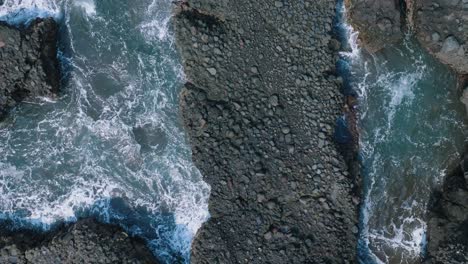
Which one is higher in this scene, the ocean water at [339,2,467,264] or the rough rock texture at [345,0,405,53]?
the rough rock texture at [345,0,405,53]

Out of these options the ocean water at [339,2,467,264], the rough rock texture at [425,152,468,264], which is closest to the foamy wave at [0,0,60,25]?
the ocean water at [339,2,467,264]

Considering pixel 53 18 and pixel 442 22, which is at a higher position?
pixel 442 22

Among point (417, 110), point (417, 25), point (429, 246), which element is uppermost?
point (417, 25)

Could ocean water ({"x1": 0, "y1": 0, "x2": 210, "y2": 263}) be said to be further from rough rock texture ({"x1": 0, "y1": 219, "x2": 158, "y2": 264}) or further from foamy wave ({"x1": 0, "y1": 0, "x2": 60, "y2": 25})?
Answer: rough rock texture ({"x1": 0, "y1": 219, "x2": 158, "y2": 264})

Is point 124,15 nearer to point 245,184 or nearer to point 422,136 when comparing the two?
point 245,184

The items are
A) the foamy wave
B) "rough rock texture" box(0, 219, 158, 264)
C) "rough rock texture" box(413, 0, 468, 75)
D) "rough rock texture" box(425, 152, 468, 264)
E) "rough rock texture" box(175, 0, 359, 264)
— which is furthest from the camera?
the foamy wave

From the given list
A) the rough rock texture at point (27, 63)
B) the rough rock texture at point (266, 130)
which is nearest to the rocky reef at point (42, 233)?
the rough rock texture at point (27, 63)

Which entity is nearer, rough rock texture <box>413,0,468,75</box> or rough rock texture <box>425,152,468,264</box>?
rough rock texture <box>425,152,468,264</box>

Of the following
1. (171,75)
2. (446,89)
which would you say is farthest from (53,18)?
(446,89)
